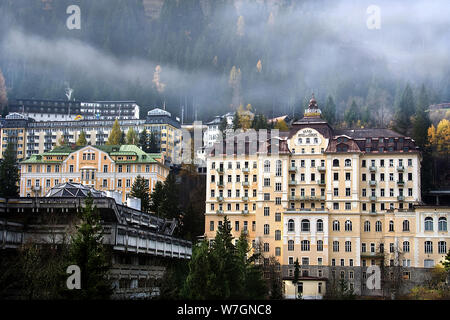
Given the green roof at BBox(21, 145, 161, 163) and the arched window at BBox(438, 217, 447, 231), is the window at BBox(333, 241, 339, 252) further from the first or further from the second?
the green roof at BBox(21, 145, 161, 163)

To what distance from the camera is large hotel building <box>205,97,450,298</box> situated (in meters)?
104

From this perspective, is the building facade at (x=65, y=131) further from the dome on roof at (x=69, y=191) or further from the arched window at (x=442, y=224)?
the dome on roof at (x=69, y=191)

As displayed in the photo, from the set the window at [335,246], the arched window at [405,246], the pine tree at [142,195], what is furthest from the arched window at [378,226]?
the pine tree at [142,195]

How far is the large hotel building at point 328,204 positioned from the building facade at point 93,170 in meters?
23.7

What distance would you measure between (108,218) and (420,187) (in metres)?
64.9

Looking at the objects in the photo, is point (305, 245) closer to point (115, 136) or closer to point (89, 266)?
point (89, 266)

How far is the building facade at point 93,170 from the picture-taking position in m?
138

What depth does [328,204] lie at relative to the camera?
366 ft

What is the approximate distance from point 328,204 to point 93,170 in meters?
49.0

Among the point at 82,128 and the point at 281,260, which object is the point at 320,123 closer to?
the point at 281,260

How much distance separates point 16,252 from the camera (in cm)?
5625

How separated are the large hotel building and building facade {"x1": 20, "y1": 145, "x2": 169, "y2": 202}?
77.6 feet

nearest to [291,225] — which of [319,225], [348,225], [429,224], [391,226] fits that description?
[319,225]
